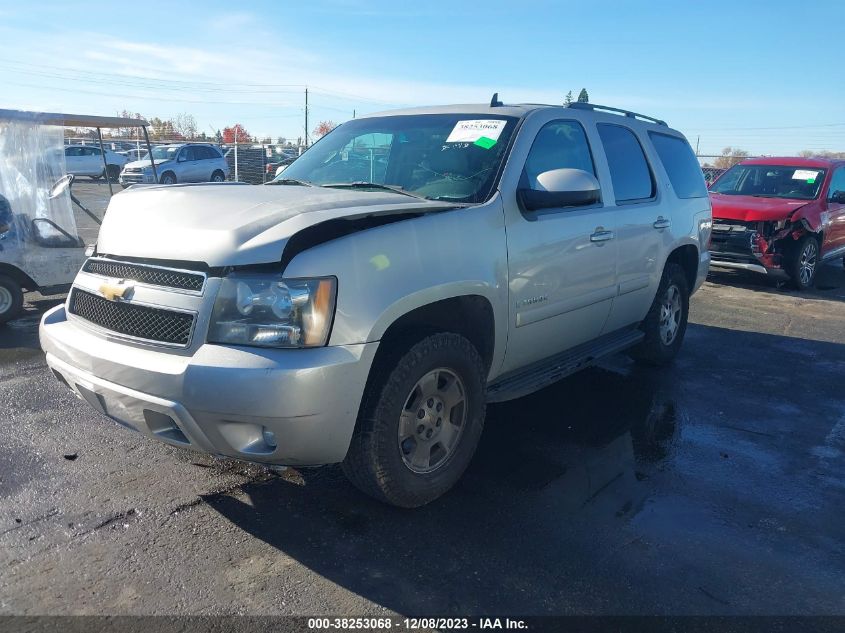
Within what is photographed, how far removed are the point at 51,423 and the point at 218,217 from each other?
225 centimetres

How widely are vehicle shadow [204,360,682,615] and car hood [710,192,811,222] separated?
650cm

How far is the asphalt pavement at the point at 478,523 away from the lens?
8.82 ft

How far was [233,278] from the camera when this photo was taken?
8.95 ft

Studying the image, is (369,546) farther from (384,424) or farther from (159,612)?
(159,612)

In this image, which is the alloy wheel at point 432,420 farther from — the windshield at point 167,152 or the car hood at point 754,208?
the windshield at point 167,152

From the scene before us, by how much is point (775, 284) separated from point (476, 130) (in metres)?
8.39

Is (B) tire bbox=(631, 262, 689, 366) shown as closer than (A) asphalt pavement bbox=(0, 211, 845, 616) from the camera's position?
No

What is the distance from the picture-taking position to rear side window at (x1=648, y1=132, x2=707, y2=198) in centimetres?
557

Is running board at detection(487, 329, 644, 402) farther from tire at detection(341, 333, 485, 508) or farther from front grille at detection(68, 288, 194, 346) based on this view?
front grille at detection(68, 288, 194, 346)

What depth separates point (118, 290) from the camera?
301 cm

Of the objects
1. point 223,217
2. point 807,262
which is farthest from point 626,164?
point 807,262

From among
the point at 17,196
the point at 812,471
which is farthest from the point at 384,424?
the point at 17,196

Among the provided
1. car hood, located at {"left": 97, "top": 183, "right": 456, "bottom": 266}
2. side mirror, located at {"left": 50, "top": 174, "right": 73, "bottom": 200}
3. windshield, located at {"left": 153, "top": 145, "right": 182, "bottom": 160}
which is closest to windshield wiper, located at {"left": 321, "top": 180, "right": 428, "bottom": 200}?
car hood, located at {"left": 97, "top": 183, "right": 456, "bottom": 266}

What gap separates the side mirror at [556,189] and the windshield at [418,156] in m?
0.23
